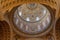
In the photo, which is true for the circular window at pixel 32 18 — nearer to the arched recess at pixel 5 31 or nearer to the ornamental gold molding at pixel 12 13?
the ornamental gold molding at pixel 12 13

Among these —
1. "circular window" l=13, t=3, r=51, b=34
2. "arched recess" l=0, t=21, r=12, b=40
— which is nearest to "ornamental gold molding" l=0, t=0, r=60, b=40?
"arched recess" l=0, t=21, r=12, b=40

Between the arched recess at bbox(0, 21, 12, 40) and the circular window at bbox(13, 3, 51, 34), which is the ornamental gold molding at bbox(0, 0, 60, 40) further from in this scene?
the circular window at bbox(13, 3, 51, 34)

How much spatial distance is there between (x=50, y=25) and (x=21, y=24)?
3.61 metres

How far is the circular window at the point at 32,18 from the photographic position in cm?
2369

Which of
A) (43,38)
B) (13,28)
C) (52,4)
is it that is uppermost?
(52,4)

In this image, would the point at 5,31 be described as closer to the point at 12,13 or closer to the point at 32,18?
the point at 12,13

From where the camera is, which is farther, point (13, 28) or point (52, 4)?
A: point (13, 28)

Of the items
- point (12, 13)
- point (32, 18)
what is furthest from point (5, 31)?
point (32, 18)

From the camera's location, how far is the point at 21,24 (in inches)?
949

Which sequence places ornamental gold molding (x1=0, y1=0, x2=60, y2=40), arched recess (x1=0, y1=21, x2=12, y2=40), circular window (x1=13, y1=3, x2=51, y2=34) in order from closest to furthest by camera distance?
ornamental gold molding (x1=0, y1=0, x2=60, y2=40) < arched recess (x1=0, y1=21, x2=12, y2=40) < circular window (x1=13, y1=3, x2=51, y2=34)

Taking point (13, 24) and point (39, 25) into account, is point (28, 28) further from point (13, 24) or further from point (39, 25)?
point (13, 24)


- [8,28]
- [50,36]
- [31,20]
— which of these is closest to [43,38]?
[50,36]

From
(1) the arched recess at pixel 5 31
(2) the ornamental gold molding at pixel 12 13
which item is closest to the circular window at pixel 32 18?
(2) the ornamental gold molding at pixel 12 13

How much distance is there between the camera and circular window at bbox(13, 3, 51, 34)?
77.7 feet
